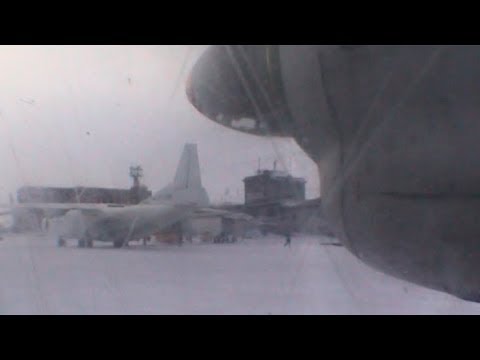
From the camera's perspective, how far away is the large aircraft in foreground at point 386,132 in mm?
1229

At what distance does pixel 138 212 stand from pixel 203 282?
39 cm

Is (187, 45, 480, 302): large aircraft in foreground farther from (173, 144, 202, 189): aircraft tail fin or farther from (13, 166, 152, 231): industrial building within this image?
(13, 166, 152, 231): industrial building

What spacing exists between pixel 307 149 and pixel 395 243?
0.36 metres

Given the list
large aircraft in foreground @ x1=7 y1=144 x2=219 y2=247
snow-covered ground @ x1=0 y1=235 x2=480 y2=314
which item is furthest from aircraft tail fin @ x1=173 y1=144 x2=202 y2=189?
snow-covered ground @ x1=0 y1=235 x2=480 y2=314

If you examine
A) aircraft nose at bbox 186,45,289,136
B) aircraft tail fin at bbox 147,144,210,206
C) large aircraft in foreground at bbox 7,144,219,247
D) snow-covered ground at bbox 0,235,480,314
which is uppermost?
aircraft nose at bbox 186,45,289,136

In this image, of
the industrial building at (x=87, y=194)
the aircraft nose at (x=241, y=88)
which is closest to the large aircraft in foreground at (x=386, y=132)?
the aircraft nose at (x=241, y=88)

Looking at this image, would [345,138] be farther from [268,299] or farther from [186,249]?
[186,249]

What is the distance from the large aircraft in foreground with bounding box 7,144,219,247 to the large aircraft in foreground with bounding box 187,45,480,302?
26 cm

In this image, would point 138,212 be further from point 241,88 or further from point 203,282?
point 241,88

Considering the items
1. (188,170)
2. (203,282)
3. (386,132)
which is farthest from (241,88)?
(203,282)

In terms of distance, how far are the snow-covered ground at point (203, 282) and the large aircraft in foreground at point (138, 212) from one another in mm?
74

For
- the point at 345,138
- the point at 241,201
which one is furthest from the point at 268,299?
the point at 345,138

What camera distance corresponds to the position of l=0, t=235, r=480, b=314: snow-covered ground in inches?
63.5
